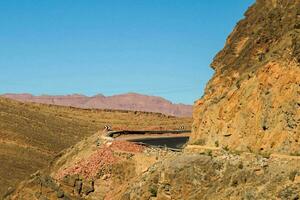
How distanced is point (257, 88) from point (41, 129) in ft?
198

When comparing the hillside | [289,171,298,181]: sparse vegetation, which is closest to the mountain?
[289,171,298,181]: sparse vegetation

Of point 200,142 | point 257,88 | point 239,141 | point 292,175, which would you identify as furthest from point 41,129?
point 292,175

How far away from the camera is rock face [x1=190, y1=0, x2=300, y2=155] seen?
24.3 meters

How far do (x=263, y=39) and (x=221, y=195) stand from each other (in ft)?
28.7

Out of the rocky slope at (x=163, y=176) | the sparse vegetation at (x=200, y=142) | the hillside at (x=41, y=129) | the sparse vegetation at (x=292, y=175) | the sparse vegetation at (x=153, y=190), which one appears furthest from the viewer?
the hillside at (x=41, y=129)

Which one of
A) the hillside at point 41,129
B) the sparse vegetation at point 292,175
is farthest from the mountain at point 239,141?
the hillside at point 41,129

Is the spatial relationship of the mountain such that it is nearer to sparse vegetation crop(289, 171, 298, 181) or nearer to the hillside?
sparse vegetation crop(289, 171, 298, 181)

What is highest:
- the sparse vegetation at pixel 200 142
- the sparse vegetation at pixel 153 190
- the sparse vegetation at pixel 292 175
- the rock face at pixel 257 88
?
the rock face at pixel 257 88

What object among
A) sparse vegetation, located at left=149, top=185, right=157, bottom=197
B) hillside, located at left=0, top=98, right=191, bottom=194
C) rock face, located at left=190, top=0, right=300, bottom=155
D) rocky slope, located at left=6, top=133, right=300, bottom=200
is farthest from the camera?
hillside, located at left=0, top=98, right=191, bottom=194

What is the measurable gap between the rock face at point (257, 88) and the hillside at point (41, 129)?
2696 centimetres

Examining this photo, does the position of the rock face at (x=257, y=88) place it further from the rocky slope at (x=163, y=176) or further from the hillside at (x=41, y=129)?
the hillside at (x=41, y=129)

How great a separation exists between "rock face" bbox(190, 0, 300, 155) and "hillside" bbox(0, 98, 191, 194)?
88.5 ft

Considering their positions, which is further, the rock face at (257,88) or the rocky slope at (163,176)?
the rock face at (257,88)

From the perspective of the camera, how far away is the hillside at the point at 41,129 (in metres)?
62.0
